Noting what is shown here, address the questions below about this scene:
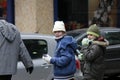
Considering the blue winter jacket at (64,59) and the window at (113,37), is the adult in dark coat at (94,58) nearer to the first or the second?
the blue winter jacket at (64,59)

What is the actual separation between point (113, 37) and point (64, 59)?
6148 mm

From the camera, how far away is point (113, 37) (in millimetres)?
11641

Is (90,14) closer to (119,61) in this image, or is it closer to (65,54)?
→ (119,61)

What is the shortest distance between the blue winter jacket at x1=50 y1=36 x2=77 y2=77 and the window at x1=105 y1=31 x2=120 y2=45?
5832 millimetres

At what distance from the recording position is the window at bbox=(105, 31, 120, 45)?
11542mm

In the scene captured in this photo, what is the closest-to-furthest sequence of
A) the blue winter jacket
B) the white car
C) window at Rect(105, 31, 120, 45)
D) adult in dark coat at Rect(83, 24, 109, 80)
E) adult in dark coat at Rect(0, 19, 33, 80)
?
1. the blue winter jacket
2. adult in dark coat at Rect(0, 19, 33, 80)
3. adult in dark coat at Rect(83, 24, 109, 80)
4. the white car
5. window at Rect(105, 31, 120, 45)

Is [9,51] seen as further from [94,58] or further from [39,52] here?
[39,52]

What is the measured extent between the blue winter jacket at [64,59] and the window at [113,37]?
5.83 meters

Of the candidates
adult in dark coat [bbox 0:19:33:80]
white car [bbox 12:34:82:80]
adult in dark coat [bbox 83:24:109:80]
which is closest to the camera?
adult in dark coat [bbox 0:19:33:80]

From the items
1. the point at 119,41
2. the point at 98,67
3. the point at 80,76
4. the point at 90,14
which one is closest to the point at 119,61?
the point at 119,41

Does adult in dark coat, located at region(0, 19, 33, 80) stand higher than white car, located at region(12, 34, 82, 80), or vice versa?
adult in dark coat, located at region(0, 19, 33, 80)

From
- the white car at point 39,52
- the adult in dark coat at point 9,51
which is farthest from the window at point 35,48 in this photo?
the adult in dark coat at point 9,51

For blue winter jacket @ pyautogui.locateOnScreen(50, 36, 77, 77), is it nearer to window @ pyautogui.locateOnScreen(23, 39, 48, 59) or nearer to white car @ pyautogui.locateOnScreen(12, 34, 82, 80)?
white car @ pyautogui.locateOnScreen(12, 34, 82, 80)

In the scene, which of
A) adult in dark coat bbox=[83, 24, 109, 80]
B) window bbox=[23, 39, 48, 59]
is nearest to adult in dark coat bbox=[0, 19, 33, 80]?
adult in dark coat bbox=[83, 24, 109, 80]
